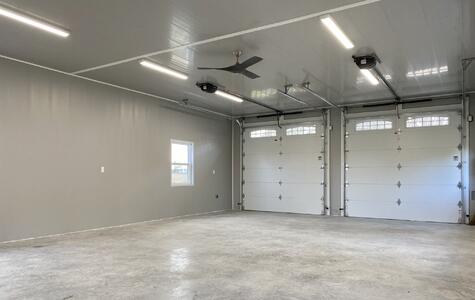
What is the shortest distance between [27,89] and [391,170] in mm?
8272

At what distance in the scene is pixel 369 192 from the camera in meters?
9.55

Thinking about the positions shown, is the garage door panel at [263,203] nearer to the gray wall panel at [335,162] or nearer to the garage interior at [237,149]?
the garage interior at [237,149]

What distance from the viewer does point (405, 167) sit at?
9.11 meters

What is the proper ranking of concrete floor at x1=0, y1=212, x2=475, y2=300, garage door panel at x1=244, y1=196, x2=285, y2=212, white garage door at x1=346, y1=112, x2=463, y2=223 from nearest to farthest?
concrete floor at x1=0, y1=212, x2=475, y2=300
white garage door at x1=346, y1=112, x2=463, y2=223
garage door panel at x1=244, y1=196, x2=285, y2=212

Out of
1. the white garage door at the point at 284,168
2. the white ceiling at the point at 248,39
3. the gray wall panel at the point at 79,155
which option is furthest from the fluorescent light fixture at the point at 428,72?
the gray wall panel at the point at 79,155

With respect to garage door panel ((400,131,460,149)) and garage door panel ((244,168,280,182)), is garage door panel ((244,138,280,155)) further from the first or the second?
garage door panel ((400,131,460,149))

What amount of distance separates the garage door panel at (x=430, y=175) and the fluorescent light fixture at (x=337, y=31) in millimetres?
4972

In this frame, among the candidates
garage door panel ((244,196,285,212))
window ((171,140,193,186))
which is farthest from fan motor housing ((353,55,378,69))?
garage door panel ((244,196,285,212))

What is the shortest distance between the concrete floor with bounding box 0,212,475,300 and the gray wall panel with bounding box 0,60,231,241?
591mm

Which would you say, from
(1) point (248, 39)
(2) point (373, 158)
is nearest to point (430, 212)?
(2) point (373, 158)

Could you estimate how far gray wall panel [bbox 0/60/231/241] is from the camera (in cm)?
600

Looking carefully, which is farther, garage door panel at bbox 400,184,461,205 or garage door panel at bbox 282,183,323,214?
garage door panel at bbox 282,183,323,214

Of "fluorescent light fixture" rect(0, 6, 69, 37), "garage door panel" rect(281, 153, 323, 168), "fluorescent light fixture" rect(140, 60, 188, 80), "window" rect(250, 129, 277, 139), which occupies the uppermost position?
"fluorescent light fixture" rect(0, 6, 69, 37)

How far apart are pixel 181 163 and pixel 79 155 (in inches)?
124
